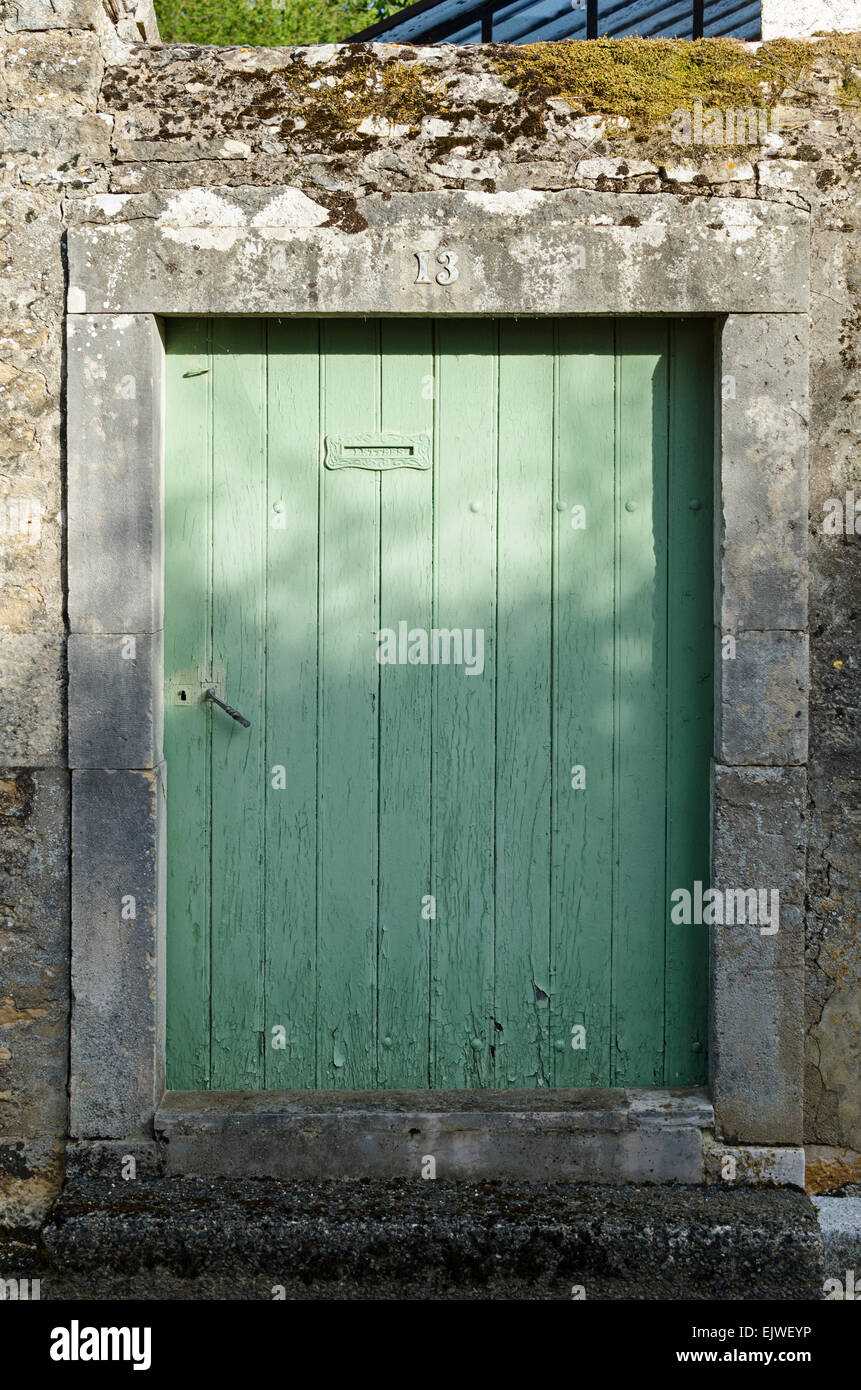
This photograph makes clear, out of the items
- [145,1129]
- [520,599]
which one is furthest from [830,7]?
[145,1129]

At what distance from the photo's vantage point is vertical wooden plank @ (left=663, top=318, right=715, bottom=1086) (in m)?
2.92

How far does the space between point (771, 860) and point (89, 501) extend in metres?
1.96

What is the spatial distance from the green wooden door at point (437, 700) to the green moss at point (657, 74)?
534mm

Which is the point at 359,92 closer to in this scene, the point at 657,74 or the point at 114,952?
the point at 657,74

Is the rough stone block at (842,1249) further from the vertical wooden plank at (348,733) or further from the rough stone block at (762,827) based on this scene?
the vertical wooden plank at (348,733)

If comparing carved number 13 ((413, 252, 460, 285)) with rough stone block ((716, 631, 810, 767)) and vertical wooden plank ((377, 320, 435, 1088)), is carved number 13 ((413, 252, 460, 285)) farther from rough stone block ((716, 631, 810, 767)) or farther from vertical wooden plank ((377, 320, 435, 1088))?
rough stone block ((716, 631, 810, 767))

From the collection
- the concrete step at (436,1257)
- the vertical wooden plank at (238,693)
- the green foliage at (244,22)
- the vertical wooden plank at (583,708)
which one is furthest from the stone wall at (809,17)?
the green foliage at (244,22)

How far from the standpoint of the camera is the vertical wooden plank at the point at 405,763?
115 inches

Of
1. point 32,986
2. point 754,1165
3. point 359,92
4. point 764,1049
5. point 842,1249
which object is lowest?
point 842,1249

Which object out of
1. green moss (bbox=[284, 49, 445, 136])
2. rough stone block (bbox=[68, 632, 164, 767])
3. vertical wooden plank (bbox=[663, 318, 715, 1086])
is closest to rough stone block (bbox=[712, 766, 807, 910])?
vertical wooden plank (bbox=[663, 318, 715, 1086])

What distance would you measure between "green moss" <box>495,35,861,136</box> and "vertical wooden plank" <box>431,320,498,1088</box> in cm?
60

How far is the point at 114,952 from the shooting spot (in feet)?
9.25

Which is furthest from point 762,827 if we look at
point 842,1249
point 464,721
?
point 842,1249

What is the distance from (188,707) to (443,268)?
1301 mm
